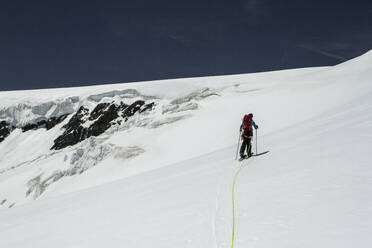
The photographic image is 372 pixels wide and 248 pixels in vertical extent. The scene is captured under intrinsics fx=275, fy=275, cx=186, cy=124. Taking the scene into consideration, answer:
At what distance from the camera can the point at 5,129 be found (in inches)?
3332

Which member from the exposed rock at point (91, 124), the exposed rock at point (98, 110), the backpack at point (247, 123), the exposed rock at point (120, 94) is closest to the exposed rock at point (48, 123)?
the exposed rock at point (91, 124)

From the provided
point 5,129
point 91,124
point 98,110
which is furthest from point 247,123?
point 5,129

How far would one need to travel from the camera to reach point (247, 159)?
31.5 feet

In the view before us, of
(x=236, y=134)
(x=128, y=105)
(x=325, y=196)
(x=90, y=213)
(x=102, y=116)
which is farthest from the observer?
(x=102, y=116)

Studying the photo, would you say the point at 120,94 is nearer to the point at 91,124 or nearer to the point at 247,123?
the point at 91,124

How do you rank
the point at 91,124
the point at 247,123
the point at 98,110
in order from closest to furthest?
the point at 247,123 → the point at 91,124 → the point at 98,110

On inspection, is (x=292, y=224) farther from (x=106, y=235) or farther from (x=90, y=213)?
(x=90, y=213)

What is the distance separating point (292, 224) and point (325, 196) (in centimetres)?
105

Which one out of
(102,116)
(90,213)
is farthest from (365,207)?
(102,116)

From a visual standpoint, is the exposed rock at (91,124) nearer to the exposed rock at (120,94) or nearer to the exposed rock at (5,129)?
the exposed rock at (120,94)

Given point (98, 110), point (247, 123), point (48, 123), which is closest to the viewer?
point (247, 123)

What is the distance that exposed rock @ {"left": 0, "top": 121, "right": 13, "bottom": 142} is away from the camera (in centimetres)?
8344

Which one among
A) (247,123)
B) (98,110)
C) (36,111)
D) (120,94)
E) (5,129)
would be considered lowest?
(247,123)

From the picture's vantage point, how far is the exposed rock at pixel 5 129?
8344cm
